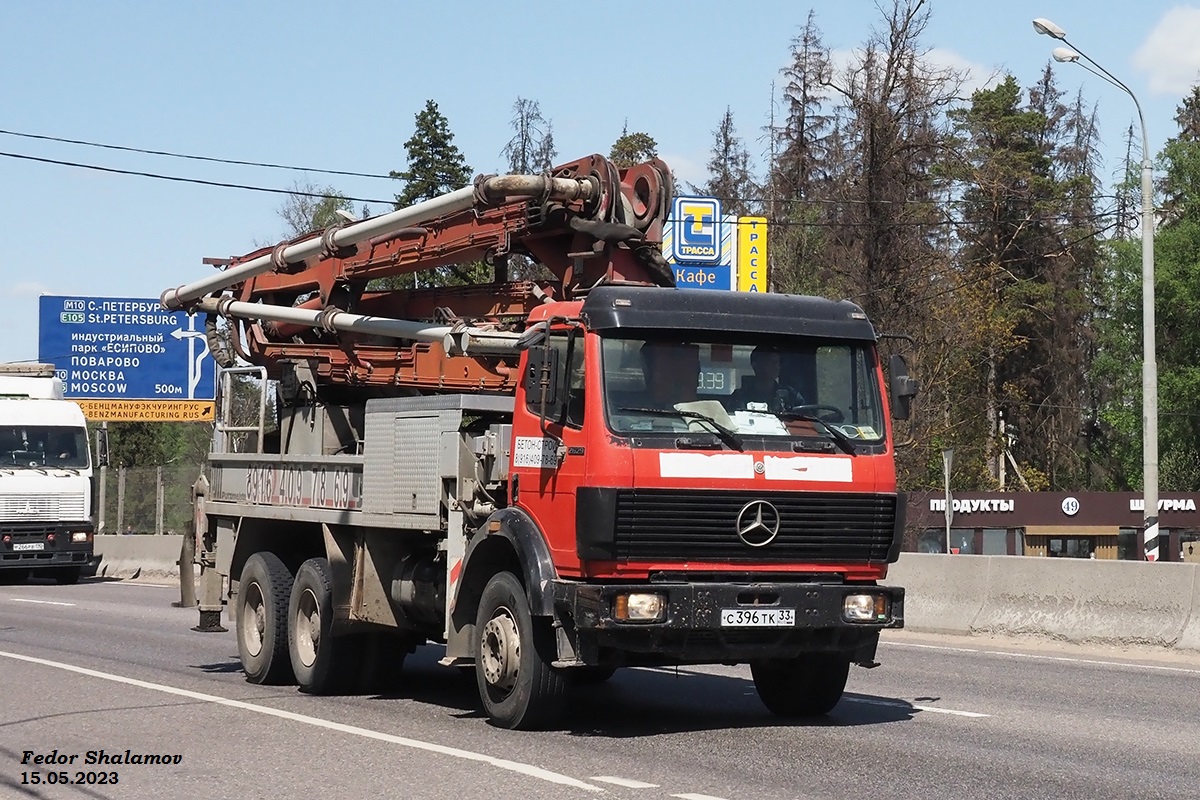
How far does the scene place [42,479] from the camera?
98.5 feet

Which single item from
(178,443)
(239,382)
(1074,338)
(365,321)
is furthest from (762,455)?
(178,443)

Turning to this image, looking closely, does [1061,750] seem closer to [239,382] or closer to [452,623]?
[452,623]

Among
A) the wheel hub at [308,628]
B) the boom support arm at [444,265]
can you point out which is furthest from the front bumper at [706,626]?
the wheel hub at [308,628]

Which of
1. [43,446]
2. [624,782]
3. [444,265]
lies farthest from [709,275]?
[624,782]

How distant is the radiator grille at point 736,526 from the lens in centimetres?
959

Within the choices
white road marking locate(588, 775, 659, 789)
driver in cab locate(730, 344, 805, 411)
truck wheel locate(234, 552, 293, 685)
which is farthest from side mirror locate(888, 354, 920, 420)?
truck wheel locate(234, 552, 293, 685)

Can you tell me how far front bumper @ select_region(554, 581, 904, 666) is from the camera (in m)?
9.52

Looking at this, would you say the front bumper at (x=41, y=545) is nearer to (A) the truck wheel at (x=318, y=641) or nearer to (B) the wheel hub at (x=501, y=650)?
(A) the truck wheel at (x=318, y=641)

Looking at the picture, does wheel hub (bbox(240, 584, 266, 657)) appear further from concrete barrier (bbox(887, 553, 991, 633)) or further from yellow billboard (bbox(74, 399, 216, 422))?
yellow billboard (bbox(74, 399, 216, 422))

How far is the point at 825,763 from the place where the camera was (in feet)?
29.1

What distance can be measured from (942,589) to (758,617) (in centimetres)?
956

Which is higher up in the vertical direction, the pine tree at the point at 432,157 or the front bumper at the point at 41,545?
the pine tree at the point at 432,157

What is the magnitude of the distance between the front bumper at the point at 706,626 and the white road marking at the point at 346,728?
37.5 inches

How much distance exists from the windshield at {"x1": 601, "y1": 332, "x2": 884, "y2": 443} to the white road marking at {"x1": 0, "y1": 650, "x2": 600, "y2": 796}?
6.53 feet
